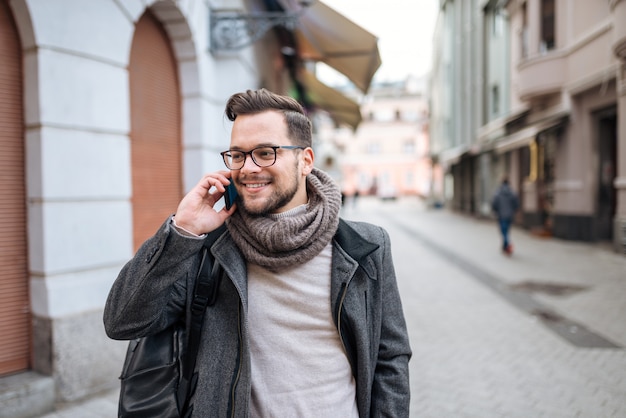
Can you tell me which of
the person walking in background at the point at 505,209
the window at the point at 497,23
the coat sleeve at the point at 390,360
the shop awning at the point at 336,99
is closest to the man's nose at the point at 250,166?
the coat sleeve at the point at 390,360

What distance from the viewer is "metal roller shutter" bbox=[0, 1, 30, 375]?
3463mm

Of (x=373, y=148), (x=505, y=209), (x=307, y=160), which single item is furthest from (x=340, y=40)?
(x=373, y=148)

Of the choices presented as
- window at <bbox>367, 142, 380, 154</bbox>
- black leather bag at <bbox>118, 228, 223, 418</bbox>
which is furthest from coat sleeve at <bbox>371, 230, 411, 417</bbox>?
window at <bbox>367, 142, 380, 154</bbox>

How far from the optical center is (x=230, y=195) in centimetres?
171

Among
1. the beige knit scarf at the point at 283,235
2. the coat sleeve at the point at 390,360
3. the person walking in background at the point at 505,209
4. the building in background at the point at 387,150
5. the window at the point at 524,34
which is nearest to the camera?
the beige knit scarf at the point at 283,235

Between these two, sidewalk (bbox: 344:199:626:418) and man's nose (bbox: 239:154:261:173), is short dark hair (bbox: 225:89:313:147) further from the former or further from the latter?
sidewalk (bbox: 344:199:626:418)

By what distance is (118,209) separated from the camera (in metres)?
4.13

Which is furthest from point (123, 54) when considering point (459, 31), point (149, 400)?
point (459, 31)

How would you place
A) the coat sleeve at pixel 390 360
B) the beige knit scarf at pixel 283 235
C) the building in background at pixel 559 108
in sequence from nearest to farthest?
the beige knit scarf at pixel 283 235 < the coat sleeve at pixel 390 360 < the building in background at pixel 559 108

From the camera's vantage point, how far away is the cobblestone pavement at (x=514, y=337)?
3809mm

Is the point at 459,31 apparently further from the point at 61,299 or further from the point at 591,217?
the point at 61,299

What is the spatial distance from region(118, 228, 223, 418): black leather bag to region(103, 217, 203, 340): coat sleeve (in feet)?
0.26

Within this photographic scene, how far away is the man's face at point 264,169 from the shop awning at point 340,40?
534 cm

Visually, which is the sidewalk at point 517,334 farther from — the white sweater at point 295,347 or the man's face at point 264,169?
the man's face at point 264,169
